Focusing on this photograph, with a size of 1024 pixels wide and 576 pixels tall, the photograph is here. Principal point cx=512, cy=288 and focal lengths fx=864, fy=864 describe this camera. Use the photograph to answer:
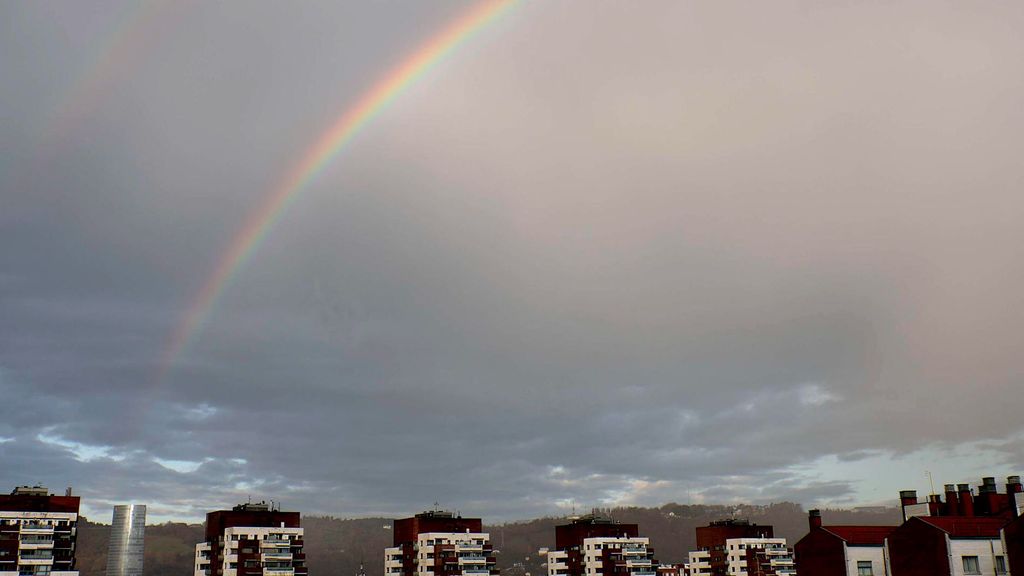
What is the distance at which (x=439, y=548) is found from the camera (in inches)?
7037

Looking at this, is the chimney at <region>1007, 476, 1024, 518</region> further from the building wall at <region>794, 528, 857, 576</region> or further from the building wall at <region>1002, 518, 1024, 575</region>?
the building wall at <region>794, 528, 857, 576</region>

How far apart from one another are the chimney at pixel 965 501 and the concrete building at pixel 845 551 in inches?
320

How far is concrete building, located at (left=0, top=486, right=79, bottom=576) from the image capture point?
153625 millimetres

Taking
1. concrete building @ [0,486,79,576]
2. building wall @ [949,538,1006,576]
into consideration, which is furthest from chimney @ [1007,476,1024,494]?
concrete building @ [0,486,79,576]

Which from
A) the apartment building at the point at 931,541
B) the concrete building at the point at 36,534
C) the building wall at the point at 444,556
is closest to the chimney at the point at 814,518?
the apartment building at the point at 931,541

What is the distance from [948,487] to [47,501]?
150705mm

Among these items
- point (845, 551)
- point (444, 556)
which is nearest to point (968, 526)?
point (845, 551)

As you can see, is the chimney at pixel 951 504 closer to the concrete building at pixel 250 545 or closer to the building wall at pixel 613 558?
the building wall at pixel 613 558

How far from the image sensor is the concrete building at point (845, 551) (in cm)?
9469

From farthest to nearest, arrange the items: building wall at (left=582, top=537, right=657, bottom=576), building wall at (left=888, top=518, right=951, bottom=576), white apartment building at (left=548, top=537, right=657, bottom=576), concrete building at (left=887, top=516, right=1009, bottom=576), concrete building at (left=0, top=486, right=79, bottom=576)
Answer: white apartment building at (left=548, top=537, right=657, bottom=576), building wall at (left=582, top=537, right=657, bottom=576), concrete building at (left=0, top=486, right=79, bottom=576), building wall at (left=888, top=518, right=951, bottom=576), concrete building at (left=887, top=516, right=1009, bottom=576)

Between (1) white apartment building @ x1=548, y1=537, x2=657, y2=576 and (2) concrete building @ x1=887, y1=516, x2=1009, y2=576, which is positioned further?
(1) white apartment building @ x1=548, y1=537, x2=657, y2=576

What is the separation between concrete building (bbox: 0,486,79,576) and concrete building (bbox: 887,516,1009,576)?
14057 cm

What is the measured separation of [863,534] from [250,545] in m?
117

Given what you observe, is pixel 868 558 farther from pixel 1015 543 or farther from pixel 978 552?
pixel 1015 543
